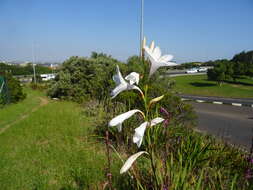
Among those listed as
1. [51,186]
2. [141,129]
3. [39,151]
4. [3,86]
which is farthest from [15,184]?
[3,86]

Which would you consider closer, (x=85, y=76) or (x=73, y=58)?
(x=85, y=76)

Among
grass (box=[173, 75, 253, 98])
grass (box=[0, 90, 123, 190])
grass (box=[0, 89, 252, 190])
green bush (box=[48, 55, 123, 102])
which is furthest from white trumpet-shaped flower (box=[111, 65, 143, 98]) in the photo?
grass (box=[173, 75, 253, 98])

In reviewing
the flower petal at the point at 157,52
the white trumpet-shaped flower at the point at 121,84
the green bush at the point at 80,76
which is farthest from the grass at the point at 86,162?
the green bush at the point at 80,76

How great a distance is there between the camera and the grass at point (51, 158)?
2.77 metres

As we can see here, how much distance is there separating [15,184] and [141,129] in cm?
265

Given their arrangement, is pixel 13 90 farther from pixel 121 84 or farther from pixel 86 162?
pixel 121 84

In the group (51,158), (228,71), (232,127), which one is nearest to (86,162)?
(51,158)

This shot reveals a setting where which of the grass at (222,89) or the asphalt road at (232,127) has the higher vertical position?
the asphalt road at (232,127)

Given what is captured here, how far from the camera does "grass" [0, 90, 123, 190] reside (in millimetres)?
2765

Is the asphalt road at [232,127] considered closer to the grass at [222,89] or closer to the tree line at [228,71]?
the grass at [222,89]

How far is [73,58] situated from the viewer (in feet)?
45.7

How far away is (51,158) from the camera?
3.60 m

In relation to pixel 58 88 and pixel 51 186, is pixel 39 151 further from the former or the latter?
pixel 58 88

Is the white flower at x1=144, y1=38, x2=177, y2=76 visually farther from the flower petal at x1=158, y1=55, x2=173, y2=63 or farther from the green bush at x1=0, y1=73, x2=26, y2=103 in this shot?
the green bush at x1=0, y1=73, x2=26, y2=103
